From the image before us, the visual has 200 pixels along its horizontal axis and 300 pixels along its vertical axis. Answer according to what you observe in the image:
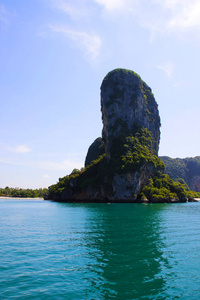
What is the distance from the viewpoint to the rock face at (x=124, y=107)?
130 meters

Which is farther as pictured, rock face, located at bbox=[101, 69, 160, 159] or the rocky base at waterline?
rock face, located at bbox=[101, 69, 160, 159]

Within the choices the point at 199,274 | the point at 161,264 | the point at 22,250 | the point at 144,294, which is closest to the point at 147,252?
the point at 161,264

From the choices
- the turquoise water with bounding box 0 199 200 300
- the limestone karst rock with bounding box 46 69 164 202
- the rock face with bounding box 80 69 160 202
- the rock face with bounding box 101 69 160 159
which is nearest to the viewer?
the turquoise water with bounding box 0 199 200 300

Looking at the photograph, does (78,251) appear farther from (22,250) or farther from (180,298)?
(180,298)

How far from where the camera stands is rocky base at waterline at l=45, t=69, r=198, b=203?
108688 millimetres

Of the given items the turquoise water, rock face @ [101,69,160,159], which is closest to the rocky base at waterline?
rock face @ [101,69,160,159]

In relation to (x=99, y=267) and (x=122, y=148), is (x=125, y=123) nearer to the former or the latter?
(x=122, y=148)

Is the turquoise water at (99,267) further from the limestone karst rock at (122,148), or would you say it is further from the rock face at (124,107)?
the rock face at (124,107)

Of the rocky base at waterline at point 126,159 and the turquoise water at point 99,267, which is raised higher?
the rocky base at waterline at point 126,159

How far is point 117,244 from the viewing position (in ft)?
71.6

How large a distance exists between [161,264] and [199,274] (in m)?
2.63

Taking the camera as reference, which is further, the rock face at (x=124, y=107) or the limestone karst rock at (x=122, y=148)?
the rock face at (x=124, y=107)

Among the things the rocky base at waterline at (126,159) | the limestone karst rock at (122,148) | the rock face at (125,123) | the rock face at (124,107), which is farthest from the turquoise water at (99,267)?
the rock face at (124,107)

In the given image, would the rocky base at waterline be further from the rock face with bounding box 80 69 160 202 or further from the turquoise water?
the turquoise water
